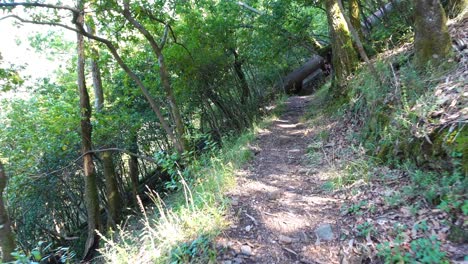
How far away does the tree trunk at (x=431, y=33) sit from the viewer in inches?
157

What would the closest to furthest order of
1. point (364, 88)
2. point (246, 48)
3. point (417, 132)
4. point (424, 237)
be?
point (424, 237) → point (417, 132) → point (364, 88) → point (246, 48)

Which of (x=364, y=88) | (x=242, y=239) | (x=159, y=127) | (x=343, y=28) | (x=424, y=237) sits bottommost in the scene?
(x=424, y=237)

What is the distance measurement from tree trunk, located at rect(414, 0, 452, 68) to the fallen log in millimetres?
8282

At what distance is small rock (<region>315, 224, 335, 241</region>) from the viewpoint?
285 cm

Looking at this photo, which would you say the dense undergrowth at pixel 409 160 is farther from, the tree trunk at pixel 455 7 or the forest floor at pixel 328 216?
the tree trunk at pixel 455 7

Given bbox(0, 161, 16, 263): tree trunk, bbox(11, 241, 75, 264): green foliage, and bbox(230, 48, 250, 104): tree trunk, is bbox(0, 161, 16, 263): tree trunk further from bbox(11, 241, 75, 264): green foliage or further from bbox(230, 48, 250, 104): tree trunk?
bbox(230, 48, 250, 104): tree trunk

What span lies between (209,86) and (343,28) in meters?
4.32

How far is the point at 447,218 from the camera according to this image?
2.47 metres

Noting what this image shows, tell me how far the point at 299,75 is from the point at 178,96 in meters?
5.72

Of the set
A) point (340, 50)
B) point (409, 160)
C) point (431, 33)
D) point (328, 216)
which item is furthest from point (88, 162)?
point (431, 33)

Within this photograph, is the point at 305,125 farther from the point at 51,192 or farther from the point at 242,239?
the point at 51,192

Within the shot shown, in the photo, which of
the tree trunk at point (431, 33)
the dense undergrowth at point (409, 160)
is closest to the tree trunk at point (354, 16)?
the dense undergrowth at point (409, 160)

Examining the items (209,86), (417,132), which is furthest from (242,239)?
(209,86)

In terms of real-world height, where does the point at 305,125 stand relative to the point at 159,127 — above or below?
below
